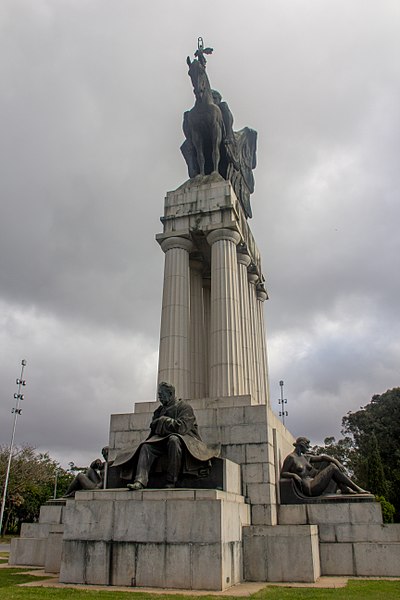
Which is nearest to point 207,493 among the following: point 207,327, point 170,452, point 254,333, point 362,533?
point 170,452

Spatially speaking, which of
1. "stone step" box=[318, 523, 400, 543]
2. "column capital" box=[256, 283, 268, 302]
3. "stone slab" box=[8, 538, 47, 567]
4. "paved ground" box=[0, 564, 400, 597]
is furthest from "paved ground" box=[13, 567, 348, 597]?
"column capital" box=[256, 283, 268, 302]

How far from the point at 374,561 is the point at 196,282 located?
13.5 meters

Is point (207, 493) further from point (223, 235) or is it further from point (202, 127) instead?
point (202, 127)

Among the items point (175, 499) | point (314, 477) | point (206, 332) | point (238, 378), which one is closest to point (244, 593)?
point (175, 499)

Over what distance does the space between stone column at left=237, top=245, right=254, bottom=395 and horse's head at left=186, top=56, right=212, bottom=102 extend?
27.4ft

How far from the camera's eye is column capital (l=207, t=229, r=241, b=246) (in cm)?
2020

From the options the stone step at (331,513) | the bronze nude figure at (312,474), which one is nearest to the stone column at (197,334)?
the bronze nude figure at (312,474)

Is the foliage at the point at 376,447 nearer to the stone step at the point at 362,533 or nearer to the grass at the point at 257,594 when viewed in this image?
the stone step at the point at 362,533

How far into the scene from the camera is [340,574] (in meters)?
12.2

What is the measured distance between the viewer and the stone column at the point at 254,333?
70.0 ft

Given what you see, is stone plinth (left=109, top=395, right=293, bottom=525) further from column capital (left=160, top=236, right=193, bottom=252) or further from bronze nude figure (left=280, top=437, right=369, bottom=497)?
column capital (left=160, top=236, right=193, bottom=252)

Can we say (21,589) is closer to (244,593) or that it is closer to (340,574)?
(244,593)

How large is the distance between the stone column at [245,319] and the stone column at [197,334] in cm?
211

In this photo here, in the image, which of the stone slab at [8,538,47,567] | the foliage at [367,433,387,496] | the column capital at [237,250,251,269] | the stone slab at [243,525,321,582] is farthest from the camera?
the foliage at [367,433,387,496]
